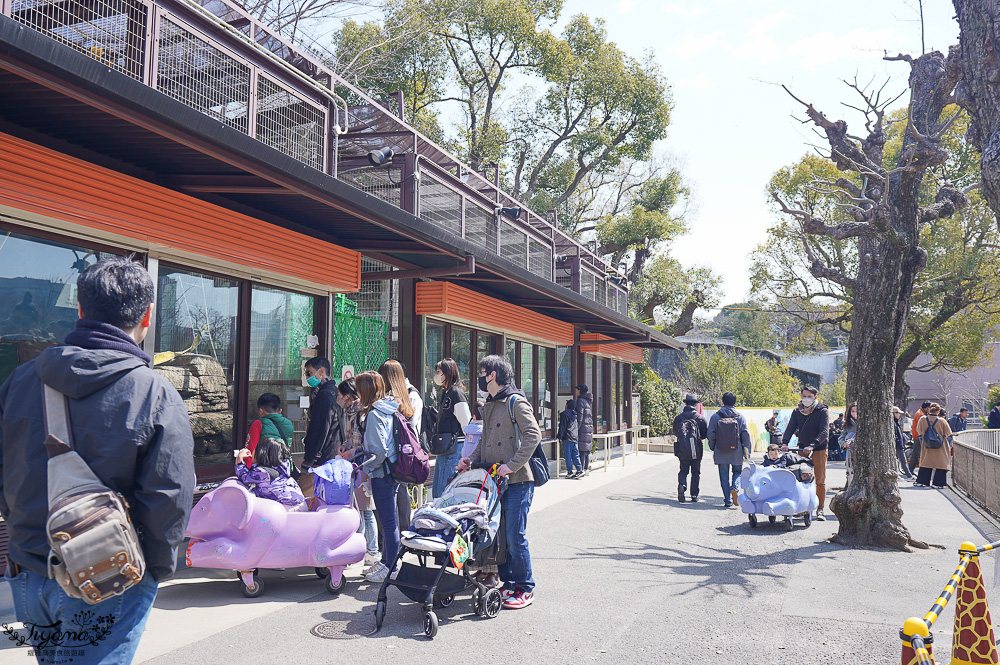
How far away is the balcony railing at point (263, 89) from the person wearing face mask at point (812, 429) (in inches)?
229

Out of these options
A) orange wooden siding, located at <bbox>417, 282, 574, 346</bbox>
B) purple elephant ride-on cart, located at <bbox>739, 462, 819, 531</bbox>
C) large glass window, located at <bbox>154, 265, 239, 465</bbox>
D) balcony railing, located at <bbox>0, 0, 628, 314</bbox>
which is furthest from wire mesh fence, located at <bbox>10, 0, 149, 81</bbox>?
purple elephant ride-on cart, located at <bbox>739, 462, 819, 531</bbox>

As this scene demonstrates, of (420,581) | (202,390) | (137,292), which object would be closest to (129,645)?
(137,292)

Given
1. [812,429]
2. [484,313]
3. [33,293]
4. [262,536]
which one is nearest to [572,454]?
[484,313]

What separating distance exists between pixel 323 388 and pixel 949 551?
7.06 m

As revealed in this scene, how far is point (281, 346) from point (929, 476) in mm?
13840

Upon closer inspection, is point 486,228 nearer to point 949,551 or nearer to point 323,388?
point 323,388

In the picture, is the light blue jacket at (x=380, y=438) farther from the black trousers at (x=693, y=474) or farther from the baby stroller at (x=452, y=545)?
the black trousers at (x=693, y=474)

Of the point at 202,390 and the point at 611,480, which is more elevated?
the point at 202,390

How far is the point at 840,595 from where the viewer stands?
6.15 meters

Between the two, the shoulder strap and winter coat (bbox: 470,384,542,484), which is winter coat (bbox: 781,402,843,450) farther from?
the shoulder strap

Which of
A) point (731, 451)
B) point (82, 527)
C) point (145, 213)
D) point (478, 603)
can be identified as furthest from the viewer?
point (731, 451)

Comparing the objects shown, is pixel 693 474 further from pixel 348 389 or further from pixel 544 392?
pixel 348 389

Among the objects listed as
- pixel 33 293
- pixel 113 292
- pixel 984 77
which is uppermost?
pixel 984 77

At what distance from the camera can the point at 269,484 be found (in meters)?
5.83
